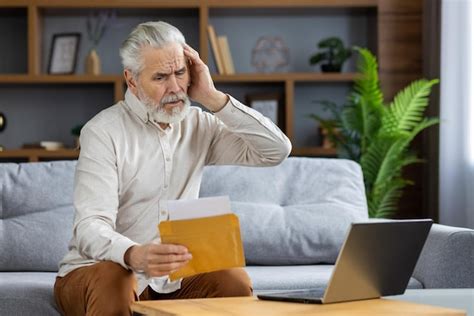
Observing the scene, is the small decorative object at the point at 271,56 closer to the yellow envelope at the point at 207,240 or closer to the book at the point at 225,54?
the book at the point at 225,54

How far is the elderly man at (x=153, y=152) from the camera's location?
2.49 meters

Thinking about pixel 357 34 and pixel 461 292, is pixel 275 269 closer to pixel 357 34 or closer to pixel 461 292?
pixel 461 292

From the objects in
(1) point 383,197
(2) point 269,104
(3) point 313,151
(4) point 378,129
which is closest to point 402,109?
(4) point 378,129

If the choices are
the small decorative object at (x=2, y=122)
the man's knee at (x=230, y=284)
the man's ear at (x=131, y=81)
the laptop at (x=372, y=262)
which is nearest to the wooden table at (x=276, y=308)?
the laptop at (x=372, y=262)

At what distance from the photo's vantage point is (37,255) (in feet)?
10.9

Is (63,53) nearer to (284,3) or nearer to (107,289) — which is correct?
(284,3)

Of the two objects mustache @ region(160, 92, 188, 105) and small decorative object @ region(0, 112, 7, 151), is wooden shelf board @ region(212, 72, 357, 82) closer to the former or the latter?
small decorative object @ region(0, 112, 7, 151)

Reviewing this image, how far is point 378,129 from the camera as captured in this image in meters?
4.98

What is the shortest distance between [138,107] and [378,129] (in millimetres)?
2466

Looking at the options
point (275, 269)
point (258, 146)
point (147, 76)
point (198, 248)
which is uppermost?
point (147, 76)

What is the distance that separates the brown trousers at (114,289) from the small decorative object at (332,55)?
2941 millimetres

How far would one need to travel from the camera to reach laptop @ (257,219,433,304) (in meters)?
2.05

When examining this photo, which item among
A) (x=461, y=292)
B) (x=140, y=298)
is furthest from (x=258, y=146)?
(x=461, y=292)

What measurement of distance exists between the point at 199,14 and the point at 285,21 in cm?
52
